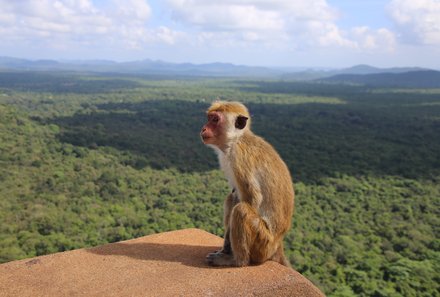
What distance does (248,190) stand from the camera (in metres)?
4.93

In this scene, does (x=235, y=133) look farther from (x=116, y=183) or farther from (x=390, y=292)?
(x=116, y=183)

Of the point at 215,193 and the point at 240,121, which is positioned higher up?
the point at 240,121

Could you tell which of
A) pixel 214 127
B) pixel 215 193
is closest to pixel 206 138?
pixel 214 127

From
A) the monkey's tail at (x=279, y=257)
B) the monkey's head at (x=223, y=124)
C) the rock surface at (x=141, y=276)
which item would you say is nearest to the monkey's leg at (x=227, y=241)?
the rock surface at (x=141, y=276)

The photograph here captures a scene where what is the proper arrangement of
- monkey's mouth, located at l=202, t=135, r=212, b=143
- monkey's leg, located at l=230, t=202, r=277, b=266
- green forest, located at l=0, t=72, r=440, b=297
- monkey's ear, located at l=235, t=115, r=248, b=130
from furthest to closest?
1. green forest, located at l=0, t=72, r=440, b=297
2. monkey's ear, located at l=235, t=115, r=248, b=130
3. monkey's mouth, located at l=202, t=135, r=212, b=143
4. monkey's leg, located at l=230, t=202, r=277, b=266

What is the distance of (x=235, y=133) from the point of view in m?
5.16

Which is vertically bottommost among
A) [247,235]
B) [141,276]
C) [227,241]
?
[141,276]

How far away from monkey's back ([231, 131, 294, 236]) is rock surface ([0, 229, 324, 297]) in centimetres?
58

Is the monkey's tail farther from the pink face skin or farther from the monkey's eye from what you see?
the monkey's eye

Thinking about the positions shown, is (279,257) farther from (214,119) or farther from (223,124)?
(214,119)

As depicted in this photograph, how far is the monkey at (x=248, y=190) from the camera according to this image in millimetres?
4902

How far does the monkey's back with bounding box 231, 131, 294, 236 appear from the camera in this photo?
4.95m

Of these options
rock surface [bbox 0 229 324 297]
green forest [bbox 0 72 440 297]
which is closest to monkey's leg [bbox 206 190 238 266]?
rock surface [bbox 0 229 324 297]

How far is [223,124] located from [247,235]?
4.53ft
